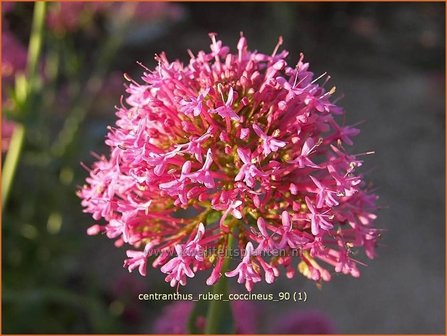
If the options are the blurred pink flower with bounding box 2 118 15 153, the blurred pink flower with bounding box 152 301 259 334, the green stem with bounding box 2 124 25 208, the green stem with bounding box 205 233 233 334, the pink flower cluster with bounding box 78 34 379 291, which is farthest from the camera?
the blurred pink flower with bounding box 2 118 15 153

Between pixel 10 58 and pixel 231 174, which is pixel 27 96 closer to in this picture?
pixel 10 58

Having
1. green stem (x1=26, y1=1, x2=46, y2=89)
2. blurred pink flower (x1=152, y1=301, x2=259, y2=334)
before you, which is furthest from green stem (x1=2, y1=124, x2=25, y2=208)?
blurred pink flower (x1=152, y1=301, x2=259, y2=334)

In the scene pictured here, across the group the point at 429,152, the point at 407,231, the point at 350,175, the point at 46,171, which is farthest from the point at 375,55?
the point at 350,175

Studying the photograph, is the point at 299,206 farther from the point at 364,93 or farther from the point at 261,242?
the point at 364,93

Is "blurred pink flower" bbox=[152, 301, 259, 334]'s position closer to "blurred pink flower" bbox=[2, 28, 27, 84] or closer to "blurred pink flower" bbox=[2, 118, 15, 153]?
"blurred pink flower" bbox=[2, 118, 15, 153]

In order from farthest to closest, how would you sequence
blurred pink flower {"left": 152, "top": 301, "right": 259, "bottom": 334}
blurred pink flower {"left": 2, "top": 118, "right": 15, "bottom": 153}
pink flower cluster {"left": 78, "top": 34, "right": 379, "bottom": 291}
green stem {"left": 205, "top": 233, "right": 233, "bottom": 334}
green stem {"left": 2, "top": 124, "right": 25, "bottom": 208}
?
blurred pink flower {"left": 2, "top": 118, "right": 15, "bottom": 153} → green stem {"left": 2, "top": 124, "right": 25, "bottom": 208} → blurred pink flower {"left": 152, "top": 301, "right": 259, "bottom": 334} → green stem {"left": 205, "top": 233, "right": 233, "bottom": 334} → pink flower cluster {"left": 78, "top": 34, "right": 379, "bottom": 291}
